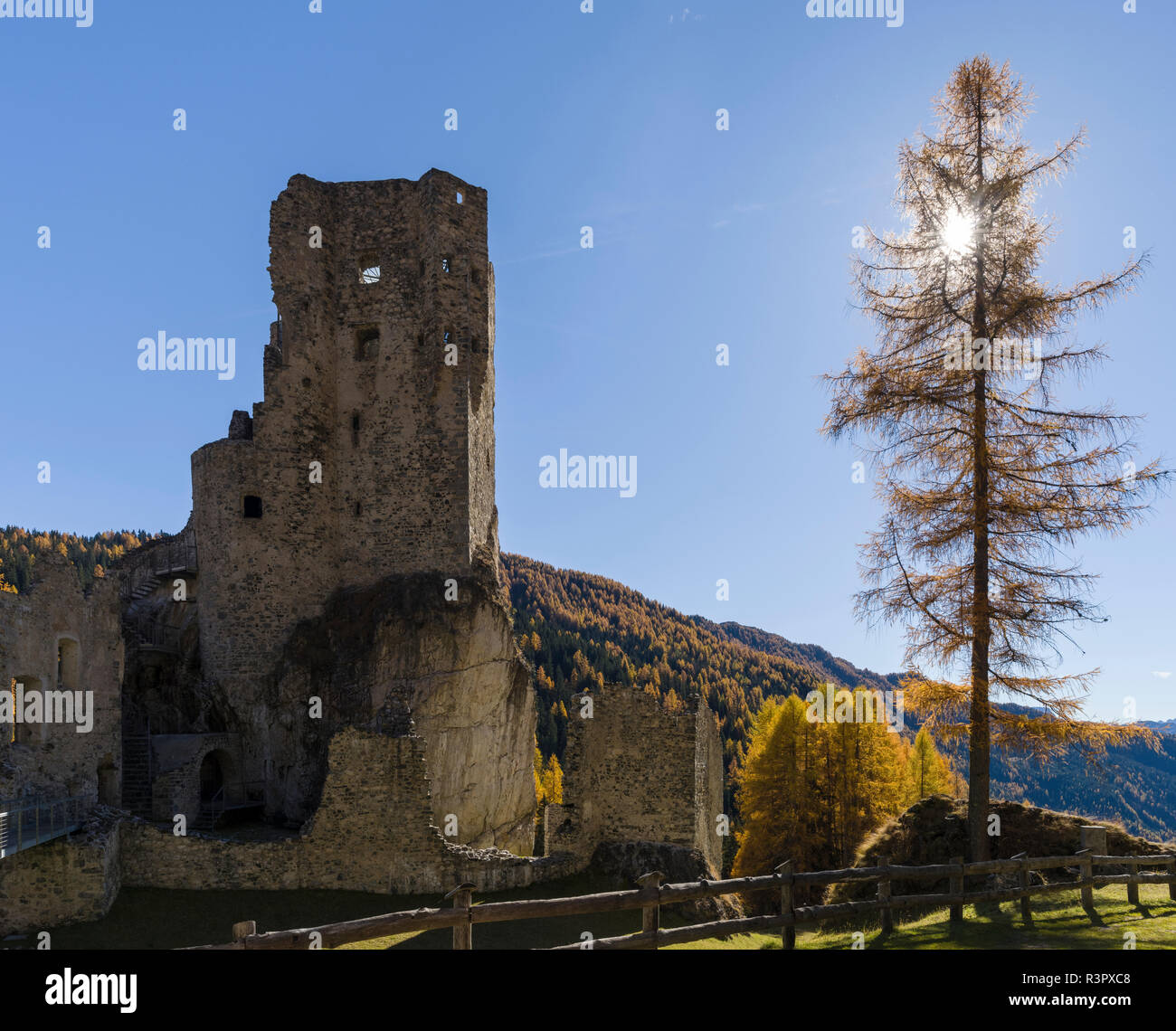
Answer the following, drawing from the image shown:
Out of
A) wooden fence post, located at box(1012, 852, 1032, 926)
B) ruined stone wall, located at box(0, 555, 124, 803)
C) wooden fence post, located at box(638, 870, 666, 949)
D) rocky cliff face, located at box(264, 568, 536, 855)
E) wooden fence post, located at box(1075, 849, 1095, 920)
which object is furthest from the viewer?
rocky cliff face, located at box(264, 568, 536, 855)

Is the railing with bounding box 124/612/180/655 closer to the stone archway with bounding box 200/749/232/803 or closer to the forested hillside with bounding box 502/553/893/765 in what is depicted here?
the stone archway with bounding box 200/749/232/803

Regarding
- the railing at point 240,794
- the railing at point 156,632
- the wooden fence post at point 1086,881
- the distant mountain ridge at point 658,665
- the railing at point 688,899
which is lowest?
the distant mountain ridge at point 658,665

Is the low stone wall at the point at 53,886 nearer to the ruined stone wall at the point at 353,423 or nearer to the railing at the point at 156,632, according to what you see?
the ruined stone wall at the point at 353,423

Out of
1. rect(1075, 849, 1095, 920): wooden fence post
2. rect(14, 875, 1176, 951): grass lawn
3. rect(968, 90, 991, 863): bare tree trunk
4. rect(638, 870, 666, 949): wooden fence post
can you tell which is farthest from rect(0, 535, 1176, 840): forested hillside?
rect(638, 870, 666, 949): wooden fence post

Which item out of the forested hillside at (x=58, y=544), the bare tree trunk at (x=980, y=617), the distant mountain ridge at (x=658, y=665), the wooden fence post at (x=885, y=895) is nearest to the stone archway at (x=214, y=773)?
the wooden fence post at (x=885, y=895)

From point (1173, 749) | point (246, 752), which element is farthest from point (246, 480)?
point (1173, 749)

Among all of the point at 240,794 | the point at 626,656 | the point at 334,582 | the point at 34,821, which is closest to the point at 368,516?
the point at 334,582

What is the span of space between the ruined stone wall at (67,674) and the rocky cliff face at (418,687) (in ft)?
15.3

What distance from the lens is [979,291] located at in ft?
50.5

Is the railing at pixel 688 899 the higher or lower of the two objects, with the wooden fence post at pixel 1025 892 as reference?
higher

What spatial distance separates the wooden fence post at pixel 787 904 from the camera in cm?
1043

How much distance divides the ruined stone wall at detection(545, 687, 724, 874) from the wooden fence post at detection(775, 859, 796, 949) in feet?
A: 23.1

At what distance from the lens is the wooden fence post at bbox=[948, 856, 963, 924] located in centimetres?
1191
